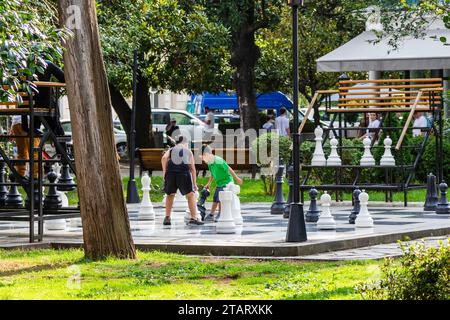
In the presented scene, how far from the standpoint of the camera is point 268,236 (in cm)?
1550

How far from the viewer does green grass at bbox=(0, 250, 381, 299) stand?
33.3 ft

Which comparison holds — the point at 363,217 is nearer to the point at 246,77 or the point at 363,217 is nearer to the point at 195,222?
the point at 195,222

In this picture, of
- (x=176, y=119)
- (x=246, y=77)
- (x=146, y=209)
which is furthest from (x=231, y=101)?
(x=146, y=209)

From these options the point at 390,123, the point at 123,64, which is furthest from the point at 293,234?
the point at 123,64

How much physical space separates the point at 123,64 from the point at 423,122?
298 inches

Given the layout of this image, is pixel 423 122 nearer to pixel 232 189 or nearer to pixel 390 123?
pixel 390 123

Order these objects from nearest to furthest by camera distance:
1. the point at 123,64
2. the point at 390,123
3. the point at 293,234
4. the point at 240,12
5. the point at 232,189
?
the point at 293,234, the point at 232,189, the point at 390,123, the point at 123,64, the point at 240,12

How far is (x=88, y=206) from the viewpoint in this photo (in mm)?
13336

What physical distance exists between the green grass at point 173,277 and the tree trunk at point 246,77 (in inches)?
889


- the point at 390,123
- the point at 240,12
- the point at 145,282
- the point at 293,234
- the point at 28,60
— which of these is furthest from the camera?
the point at 240,12

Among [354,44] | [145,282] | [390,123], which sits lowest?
[145,282]

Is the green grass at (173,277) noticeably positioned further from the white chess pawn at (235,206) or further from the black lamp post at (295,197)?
the white chess pawn at (235,206)

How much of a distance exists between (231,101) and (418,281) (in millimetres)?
48676

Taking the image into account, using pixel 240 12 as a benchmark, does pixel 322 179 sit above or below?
below
